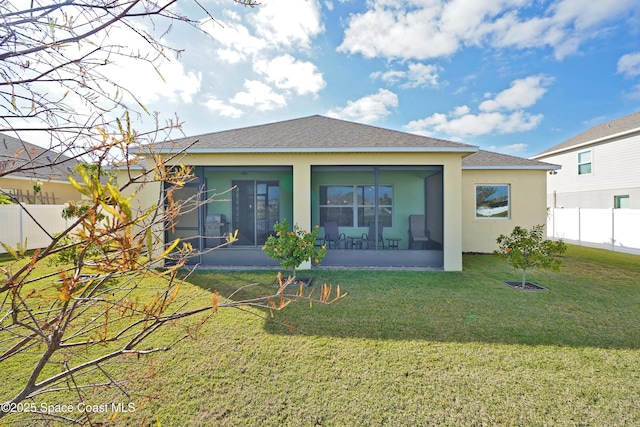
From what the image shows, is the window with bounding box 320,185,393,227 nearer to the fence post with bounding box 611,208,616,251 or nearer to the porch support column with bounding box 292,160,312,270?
the porch support column with bounding box 292,160,312,270

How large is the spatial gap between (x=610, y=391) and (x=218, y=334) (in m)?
4.64

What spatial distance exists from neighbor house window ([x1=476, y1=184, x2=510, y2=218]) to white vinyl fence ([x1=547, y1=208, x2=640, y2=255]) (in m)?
4.45

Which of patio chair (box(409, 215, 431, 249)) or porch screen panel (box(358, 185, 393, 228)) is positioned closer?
patio chair (box(409, 215, 431, 249))

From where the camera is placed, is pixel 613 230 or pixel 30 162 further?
pixel 613 230

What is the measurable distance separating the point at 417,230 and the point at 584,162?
1414 centimetres

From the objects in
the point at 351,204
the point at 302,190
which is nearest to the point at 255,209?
the point at 302,190

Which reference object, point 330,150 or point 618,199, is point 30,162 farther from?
point 618,199

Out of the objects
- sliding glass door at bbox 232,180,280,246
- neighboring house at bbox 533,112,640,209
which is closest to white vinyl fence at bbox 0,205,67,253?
sliding glass door at bbox 232,180,280,246

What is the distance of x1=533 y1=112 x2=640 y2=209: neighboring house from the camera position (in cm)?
1320

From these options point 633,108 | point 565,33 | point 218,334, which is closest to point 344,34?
point 565,33

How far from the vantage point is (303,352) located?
3.45 metres

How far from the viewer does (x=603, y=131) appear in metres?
15.1

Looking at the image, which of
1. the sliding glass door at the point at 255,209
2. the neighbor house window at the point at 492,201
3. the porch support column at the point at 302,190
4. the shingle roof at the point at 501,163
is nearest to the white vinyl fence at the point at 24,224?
the sliding glass door at the point at 255,209

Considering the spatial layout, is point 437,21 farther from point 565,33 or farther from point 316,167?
point 316,167
